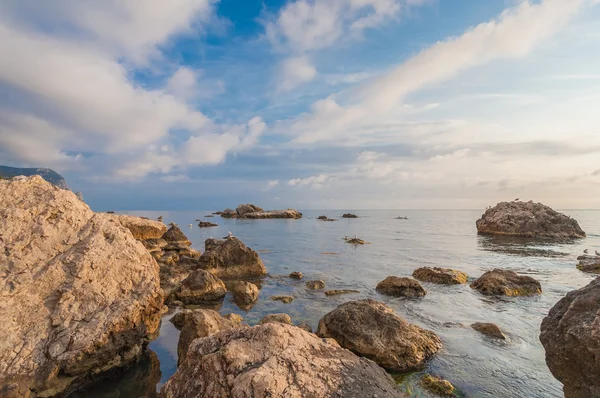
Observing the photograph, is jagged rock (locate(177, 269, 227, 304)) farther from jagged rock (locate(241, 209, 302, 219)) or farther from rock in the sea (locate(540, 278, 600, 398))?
jagged rock (locate(241, 209, 302, 219))

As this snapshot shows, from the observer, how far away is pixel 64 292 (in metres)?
8.65

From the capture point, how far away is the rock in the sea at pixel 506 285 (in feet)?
65.5

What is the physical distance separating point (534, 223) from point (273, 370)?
74842 mm

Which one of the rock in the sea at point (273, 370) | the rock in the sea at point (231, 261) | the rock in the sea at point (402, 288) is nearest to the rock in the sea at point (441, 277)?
the rock in the sea at point (402, 288)

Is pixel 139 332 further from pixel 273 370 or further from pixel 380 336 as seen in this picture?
pixel 380 336

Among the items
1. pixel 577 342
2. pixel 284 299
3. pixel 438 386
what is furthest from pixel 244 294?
pixel 577 342

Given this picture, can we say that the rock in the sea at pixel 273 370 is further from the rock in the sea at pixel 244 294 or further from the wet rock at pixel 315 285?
the wet rock at pixel 315 285

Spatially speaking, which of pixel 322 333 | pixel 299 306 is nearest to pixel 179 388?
pixel 322 333

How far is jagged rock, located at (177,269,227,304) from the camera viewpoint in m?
17.6

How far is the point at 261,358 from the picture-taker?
558 cm

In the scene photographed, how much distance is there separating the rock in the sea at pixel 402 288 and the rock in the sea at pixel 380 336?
744 cm

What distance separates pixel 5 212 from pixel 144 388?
7021mm

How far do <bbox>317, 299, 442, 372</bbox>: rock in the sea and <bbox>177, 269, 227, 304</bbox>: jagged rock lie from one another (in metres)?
8.58

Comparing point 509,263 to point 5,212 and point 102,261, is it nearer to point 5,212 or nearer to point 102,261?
point 102,261
